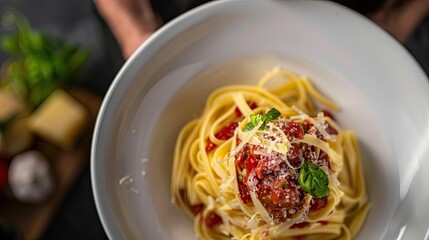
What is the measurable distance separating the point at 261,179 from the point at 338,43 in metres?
0.42

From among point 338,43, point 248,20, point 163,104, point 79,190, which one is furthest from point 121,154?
point 79,190

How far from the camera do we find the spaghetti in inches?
60.2

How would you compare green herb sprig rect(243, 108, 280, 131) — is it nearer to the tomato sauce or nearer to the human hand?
the tomato sauce

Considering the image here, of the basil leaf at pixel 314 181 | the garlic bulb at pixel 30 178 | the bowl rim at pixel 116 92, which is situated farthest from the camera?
the garlic bulb at pixel 30 178

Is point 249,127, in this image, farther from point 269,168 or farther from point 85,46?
point 85,46

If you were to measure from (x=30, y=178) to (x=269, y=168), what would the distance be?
122 centimetres

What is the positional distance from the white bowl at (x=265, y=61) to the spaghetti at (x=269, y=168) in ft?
0.15

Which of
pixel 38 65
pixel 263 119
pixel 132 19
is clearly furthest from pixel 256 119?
pixel 38 65

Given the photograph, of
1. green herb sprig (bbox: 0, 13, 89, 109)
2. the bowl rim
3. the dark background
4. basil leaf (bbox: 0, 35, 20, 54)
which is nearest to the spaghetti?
the bowl rim

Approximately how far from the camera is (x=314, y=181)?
1.47 metres

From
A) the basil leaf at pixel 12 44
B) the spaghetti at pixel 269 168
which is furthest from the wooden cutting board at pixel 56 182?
the spaghetti at pixel 269 168

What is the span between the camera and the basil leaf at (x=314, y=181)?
1.47 metres

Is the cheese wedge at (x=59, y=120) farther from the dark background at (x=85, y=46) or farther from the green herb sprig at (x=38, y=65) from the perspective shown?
the dark background at (x=85, y=46)

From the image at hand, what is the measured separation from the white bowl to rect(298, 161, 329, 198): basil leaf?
0.27 meters
